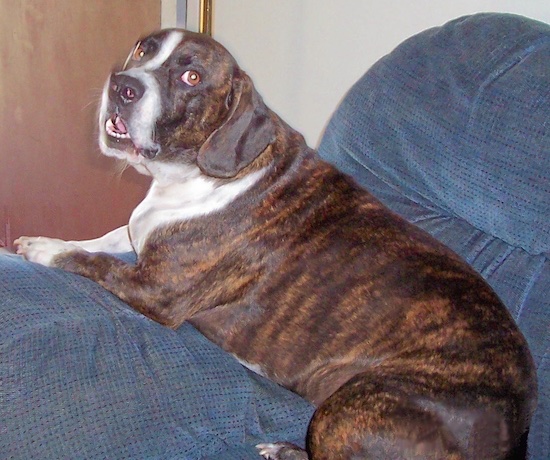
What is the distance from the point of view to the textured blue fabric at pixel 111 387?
1543 mm

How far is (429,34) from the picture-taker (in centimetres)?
225

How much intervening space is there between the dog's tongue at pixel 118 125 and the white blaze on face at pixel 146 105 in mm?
19

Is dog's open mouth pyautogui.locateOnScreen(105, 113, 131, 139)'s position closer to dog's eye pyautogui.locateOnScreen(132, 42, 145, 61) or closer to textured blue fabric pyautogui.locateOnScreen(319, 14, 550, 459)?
dog's eye pyautogui.locateOnScreen(132, 42, 145, 61)

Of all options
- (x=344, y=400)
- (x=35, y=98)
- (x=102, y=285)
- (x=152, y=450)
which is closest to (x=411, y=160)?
(x=344, y=400)

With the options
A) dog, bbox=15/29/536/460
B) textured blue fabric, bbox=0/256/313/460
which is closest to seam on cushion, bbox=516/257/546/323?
dog, bbox=15/29/536/460

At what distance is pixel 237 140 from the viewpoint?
1.93 meters

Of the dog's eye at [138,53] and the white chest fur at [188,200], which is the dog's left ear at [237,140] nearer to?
the white chest fur at [188,200]

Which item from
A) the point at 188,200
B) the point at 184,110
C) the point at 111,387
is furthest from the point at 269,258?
the point at 111,387

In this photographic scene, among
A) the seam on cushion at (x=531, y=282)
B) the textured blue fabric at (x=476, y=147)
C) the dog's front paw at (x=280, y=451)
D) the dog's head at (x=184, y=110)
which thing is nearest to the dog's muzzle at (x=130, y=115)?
the dog's head at (x=184, y=110)

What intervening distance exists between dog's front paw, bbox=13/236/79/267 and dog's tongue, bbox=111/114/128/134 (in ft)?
1.34

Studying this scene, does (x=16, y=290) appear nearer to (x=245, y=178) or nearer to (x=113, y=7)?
(x=245, y=178)

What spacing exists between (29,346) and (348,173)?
47.0 inches

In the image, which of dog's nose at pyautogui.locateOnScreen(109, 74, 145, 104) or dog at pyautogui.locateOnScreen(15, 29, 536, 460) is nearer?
dog at pyautogui.locateOnScreen(15, 29, 536, 460)

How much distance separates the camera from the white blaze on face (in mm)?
1878
